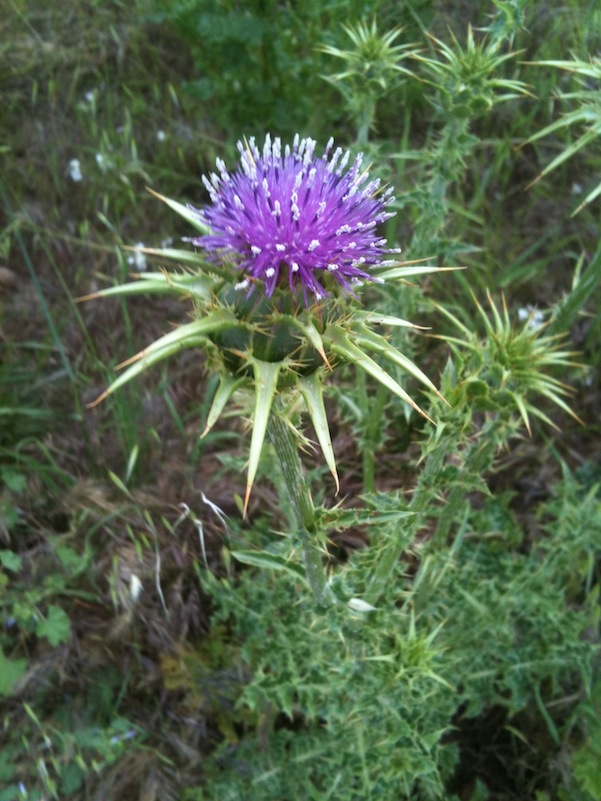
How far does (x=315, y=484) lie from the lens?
3391 millimetres

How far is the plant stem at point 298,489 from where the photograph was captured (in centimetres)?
194

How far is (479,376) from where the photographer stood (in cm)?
216

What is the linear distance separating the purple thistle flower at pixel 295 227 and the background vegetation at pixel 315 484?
0.51m

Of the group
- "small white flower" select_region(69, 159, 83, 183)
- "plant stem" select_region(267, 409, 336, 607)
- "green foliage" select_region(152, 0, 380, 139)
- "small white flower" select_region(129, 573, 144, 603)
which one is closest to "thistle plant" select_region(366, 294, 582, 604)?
"plant stem" select_region(267, 409, 336, 607)

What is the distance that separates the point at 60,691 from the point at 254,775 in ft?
2.89

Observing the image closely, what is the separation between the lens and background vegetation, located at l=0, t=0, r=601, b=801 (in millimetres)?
2480

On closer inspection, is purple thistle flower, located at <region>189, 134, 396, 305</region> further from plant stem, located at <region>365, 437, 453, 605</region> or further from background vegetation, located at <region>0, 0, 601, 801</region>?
plant stem, located at <region>365, 437, 453, 605</region>

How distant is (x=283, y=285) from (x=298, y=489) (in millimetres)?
595

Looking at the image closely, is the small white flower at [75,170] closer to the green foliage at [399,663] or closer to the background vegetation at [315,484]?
the background vegetation at [315,484]

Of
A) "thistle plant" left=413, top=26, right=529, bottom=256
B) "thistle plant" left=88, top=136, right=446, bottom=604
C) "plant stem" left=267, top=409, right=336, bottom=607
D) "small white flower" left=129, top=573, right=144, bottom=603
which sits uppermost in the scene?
"thistle plant" left=413, top=26, right=529, bottom=256

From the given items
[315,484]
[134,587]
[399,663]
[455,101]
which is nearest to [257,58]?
[455,101]

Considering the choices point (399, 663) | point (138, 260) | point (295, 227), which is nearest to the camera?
point (295, 227)

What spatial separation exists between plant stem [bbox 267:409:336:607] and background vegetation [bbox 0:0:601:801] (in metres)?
0.09

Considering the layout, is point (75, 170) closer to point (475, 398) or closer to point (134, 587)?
point (134, 587)
